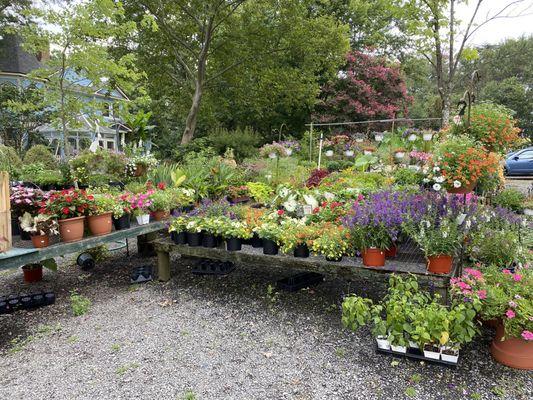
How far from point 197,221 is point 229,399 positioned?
7.65ft

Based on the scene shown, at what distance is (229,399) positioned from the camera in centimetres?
255

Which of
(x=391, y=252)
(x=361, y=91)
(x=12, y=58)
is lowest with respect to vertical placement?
(x=391, y=252)

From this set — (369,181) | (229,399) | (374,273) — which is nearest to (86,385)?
(229,399)

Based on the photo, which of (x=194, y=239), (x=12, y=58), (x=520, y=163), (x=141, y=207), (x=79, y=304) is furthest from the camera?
(x=12, y=58)

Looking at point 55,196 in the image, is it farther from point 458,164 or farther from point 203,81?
point 203,81

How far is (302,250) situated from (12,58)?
2234 centimetres

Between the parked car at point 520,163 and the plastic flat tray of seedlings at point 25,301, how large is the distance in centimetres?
1548

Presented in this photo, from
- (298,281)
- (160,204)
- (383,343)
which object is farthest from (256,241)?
(383,343)

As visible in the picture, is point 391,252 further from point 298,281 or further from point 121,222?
point 121,222

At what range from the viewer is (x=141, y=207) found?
491 cm

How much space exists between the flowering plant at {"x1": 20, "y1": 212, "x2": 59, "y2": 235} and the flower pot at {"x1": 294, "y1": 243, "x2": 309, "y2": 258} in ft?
8.22

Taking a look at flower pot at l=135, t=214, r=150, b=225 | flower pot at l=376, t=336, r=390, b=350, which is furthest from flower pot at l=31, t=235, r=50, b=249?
flower pot at l=376, t=336, r=390, b=350

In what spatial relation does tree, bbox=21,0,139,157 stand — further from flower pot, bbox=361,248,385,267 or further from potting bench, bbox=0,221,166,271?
flower pot, bbox=361,248,385,267

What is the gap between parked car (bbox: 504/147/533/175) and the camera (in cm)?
1447
